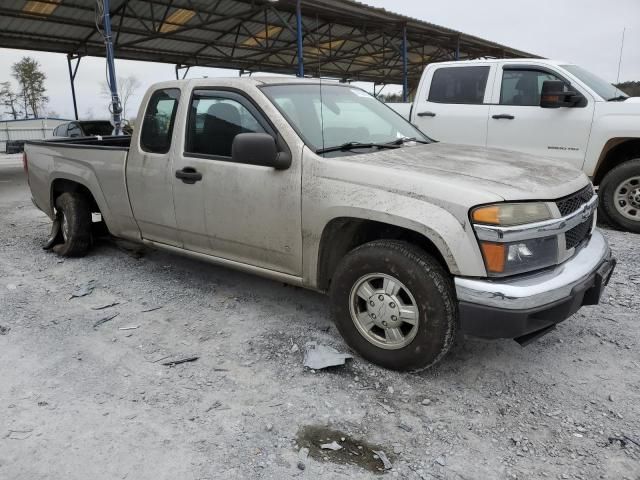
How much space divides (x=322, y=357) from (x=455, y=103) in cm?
483

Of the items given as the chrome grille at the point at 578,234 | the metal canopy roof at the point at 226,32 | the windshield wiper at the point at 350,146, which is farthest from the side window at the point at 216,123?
the metal canopy roof at the point at 226,32

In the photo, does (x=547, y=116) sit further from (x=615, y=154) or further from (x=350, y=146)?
(x=350, y=146)

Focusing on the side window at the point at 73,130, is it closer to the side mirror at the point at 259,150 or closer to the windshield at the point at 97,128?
the windshield at the point at 97,128

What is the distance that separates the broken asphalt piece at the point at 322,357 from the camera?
3.01 meters

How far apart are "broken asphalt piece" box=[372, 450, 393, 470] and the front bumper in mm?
754

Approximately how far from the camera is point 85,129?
14688 millimetres

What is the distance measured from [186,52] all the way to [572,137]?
1602 centimetres

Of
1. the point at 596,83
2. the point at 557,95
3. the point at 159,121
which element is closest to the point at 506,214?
the point at 159,121

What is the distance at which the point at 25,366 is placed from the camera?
3096 millimetres

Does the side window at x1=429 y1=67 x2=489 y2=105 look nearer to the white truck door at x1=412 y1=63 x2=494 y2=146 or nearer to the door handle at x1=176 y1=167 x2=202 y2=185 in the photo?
the white truck door at x1=412 y1=63 x2=494 y2=146

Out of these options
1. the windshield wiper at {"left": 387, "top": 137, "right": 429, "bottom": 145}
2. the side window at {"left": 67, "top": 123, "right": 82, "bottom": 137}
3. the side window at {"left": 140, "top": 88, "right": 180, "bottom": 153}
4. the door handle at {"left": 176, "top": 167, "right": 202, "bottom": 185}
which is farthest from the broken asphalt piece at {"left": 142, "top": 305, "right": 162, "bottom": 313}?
the side window at {"left": 67, "top": 123, "right": 82, "bottom": 137}

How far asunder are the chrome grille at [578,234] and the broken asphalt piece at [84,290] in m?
3.79

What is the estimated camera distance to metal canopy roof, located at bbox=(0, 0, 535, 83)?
13.6 m

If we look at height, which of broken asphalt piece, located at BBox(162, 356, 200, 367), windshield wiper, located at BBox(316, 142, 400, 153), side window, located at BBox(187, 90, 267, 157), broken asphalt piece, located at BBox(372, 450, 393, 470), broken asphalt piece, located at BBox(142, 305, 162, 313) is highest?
side window, located at BBox(187, 90, 267, 157)
